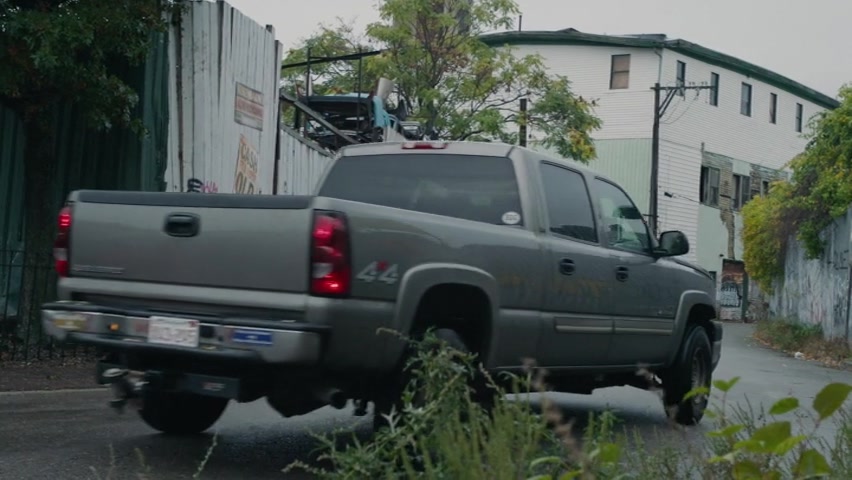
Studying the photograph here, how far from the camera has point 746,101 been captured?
4978cm

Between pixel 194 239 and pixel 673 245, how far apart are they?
14.6 ft

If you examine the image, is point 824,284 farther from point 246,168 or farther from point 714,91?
point 714,91

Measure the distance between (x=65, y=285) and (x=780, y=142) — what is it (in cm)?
4873

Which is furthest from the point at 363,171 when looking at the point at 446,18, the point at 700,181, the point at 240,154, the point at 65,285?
the point at 700,181

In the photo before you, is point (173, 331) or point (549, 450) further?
point (173, 331)

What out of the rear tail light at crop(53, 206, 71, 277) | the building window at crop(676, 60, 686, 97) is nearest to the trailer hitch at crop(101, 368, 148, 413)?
the rear tail light at crop(53, 206, 71, 277)

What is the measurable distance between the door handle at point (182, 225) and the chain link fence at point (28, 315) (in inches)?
237

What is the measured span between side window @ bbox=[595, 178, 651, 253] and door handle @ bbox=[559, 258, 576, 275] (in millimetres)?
917

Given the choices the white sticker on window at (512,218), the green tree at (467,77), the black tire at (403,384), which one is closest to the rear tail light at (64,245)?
the black tire at (403,384)

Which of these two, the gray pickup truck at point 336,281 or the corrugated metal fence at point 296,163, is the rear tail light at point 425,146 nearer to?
the gray pickup truck at point 336,281

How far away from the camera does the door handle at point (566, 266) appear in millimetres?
7984

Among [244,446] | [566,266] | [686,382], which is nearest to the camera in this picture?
[244,446]

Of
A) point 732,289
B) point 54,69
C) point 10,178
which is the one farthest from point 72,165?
point 732,289

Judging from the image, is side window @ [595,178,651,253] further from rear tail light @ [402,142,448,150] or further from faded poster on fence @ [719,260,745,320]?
faded poster on fence @ [719,260,745,320]
